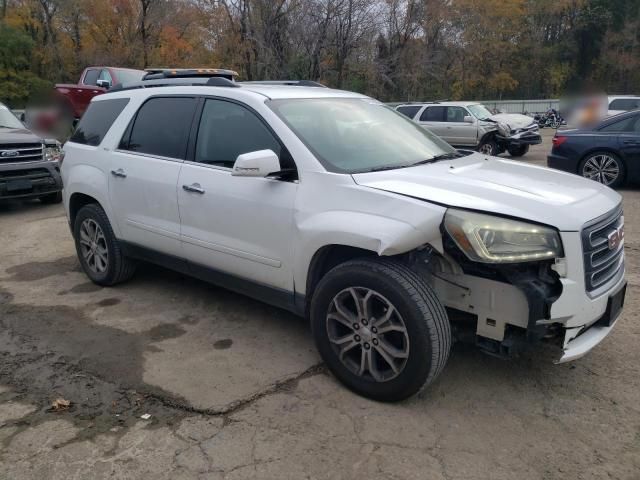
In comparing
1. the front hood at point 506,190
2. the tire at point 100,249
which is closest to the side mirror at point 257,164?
the front hood at point 506,190

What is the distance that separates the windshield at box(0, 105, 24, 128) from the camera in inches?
370

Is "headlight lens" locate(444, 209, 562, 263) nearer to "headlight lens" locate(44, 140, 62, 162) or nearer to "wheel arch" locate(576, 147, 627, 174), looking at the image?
"wheel arch" locate(576, 147, 627, 174)

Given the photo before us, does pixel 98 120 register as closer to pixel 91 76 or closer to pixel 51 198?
pixel 51 198

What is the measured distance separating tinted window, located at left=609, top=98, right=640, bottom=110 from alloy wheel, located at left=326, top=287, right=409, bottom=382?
14511 millimetres

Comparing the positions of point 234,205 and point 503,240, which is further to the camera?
point 234,205

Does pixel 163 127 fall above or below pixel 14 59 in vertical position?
below

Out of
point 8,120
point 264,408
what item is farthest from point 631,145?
point 8,120

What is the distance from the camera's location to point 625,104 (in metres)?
15.8

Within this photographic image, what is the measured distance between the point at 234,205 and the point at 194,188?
0.45 m

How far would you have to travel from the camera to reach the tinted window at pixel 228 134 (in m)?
3.77

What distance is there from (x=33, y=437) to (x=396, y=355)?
1.96m

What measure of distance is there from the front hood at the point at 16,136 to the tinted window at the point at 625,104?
13868 mm

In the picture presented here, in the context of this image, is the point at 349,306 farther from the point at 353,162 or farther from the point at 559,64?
the point at 559,64

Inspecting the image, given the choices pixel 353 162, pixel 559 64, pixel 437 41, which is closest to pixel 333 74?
pixel 437 41
